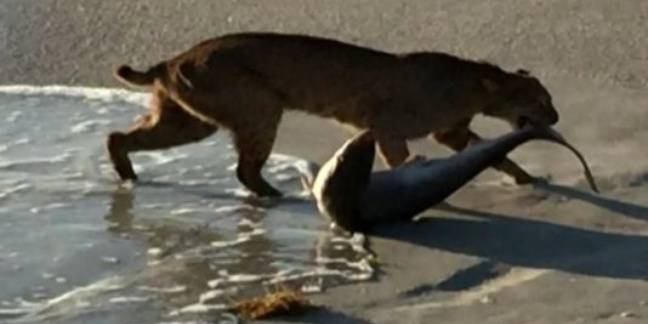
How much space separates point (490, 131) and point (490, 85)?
2.10 feet

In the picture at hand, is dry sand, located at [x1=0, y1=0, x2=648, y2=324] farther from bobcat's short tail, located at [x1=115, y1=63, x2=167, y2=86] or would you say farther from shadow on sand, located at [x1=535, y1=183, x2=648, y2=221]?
bobcat's short tail, located at [x1=115, y1=63, x2=167, y2=86]

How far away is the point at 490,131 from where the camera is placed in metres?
9.38

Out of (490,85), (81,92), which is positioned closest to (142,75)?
(490,85)

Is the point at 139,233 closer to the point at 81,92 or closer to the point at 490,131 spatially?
the point at 490,131

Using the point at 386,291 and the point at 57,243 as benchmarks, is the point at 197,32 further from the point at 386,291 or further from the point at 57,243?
the point at 386,291

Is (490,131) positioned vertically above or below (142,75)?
below

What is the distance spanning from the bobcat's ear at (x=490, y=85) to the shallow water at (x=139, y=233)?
0.87m

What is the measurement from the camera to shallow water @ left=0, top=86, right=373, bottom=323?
22.5 feet

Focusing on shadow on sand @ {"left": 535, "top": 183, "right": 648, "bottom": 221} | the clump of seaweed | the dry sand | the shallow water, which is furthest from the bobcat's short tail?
the clump of seaweed

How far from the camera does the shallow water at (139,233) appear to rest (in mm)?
6852

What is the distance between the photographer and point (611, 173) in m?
8.30

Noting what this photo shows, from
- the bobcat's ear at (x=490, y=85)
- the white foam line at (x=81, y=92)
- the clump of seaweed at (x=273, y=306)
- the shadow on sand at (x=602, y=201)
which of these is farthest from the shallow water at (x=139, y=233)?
the shadow on sand at (x=602, y=201)

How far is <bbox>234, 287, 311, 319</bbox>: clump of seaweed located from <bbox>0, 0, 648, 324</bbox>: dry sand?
0.08 meters

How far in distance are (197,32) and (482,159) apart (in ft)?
12.7
